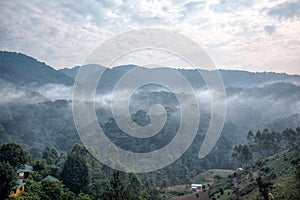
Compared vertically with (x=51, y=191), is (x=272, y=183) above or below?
below

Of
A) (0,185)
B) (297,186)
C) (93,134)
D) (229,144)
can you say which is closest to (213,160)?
(229,144)

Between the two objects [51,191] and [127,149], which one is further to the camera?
[127,149]

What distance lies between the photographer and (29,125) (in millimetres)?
155500

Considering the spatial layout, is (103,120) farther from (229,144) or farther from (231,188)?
(231,188)

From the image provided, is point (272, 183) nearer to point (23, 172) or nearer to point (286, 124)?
point (23, 172)

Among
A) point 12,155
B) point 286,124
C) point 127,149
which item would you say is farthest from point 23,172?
point 286,124

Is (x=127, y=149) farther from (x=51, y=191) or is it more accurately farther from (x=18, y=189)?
(x=18, y=189)

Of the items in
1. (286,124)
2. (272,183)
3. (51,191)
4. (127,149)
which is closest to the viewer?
(272,183)

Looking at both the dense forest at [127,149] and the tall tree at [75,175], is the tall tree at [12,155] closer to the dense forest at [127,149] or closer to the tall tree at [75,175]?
the dense forest at [127,149]

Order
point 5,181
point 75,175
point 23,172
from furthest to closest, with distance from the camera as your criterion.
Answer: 1. point 75,175
2. point 23,172
3. point 5,181

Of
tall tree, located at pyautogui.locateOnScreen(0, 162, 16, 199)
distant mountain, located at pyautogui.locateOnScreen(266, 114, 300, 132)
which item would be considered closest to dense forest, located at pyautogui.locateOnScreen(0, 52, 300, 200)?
tall tree, located at pyautogui.locateOnScreen(0, 162, 16, 199)

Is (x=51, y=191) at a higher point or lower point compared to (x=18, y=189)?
lower

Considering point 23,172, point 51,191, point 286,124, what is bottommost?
point 51,191

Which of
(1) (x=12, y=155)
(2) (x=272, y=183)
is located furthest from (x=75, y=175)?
(2) (x=272, y=183)
